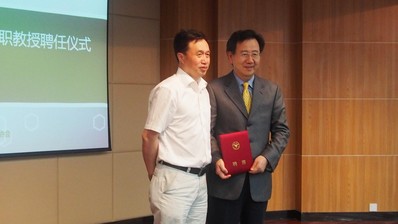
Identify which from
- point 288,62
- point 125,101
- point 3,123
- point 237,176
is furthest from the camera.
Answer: point 288,62

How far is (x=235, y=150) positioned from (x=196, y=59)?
0.50 m

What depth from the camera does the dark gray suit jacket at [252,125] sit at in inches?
99.7

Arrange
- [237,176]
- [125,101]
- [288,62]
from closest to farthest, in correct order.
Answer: [237,176], [125,101], [288,62]

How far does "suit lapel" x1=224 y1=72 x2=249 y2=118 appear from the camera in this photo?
256 cm

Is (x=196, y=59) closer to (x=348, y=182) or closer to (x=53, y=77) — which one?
(x=53, y=77)

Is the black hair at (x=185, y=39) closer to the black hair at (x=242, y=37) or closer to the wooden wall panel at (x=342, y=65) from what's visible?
the black hair at (x=242, y=37)

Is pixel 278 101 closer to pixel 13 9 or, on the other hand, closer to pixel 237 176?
pixel 237 176

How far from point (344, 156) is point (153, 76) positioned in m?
2.14

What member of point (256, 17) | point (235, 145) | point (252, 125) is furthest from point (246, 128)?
point (256, 17)

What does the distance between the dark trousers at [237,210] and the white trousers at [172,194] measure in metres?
0.24

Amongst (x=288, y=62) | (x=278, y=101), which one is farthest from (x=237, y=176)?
(x=288, y=62)

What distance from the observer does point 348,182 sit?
4.96m

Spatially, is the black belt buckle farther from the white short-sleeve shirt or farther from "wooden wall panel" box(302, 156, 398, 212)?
"wooden wall panel" box(302, 156, 398, 212)

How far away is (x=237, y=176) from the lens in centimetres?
252
